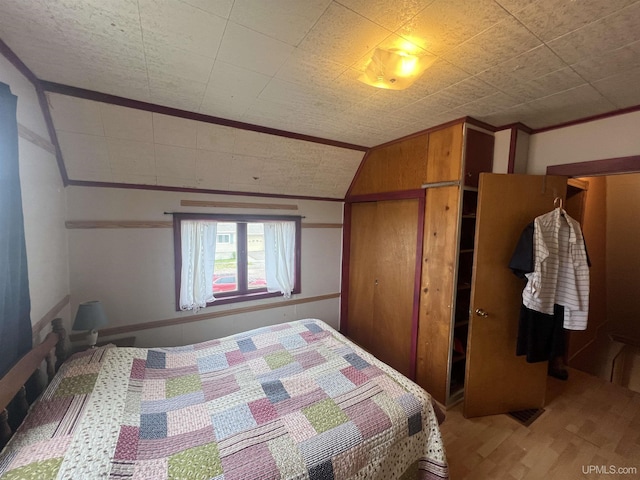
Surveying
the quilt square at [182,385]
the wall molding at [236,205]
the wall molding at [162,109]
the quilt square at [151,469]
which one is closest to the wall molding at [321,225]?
the wall molding at [236,205]

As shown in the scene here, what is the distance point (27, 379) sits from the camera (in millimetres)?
1230

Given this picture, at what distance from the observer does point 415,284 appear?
2416 mm

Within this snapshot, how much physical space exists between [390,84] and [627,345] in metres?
4.76

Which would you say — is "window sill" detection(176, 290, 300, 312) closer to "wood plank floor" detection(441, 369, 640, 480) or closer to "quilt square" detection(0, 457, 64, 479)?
"quilt square" detection(0, 457, 64, 479)

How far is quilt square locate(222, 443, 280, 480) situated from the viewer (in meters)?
1.01

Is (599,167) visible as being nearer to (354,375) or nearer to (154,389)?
(354,375)

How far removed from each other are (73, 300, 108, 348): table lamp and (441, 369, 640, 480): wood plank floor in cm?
270

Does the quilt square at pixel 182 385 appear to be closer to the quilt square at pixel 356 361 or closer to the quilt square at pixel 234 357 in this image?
the quilt square at pixel 234 357

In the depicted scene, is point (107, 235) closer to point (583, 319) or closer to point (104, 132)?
point (104, 132)

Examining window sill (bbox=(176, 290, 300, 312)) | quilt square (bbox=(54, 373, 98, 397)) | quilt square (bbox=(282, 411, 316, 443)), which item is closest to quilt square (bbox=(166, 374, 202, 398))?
quilt square (bbox=(54, 373, 98, 397))

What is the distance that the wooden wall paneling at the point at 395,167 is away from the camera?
7.73 ft

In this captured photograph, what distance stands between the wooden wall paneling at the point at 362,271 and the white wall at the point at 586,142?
1521 mm

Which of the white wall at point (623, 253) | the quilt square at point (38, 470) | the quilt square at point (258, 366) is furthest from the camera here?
the white wall at point (623, 253)

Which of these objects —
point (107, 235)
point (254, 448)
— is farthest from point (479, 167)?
point (107, 235)
